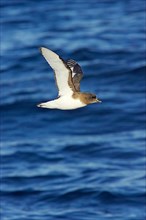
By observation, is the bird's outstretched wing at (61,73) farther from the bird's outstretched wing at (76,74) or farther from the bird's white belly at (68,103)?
the bird's outstretched wing at (76,74)

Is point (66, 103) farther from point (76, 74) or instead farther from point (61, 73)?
point (76, 74)

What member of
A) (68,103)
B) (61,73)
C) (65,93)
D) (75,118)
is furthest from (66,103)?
(75,118)

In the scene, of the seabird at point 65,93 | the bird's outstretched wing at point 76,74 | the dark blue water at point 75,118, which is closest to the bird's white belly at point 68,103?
the seabird at point 65,93

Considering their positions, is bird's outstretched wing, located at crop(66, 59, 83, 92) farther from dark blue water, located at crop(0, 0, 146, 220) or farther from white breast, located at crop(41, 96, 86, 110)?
dark blue water, located at crop(0, 0, 146, 220)

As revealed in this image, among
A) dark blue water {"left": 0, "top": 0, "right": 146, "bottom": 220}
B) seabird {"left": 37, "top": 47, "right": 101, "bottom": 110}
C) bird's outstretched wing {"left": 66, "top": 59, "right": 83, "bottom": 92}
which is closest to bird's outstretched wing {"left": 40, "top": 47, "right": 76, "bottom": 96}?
seabird {"left": 37, "top": 47, "right": 101, "bottom": 110}

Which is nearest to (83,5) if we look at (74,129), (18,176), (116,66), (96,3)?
(96,3)
